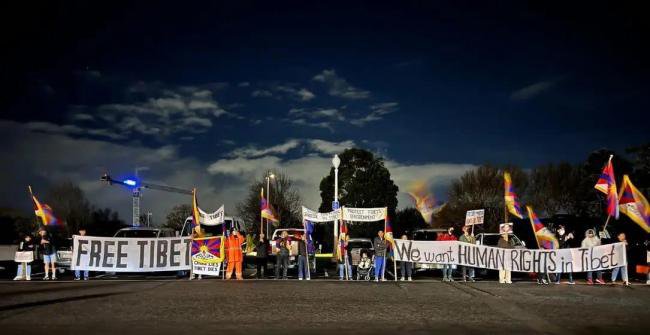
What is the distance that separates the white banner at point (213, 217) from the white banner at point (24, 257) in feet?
19.6

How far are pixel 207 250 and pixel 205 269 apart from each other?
66 centimetres

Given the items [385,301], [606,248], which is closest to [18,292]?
[385,301]

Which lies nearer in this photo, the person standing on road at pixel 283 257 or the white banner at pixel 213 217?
the person standing on road at pixel 283 257

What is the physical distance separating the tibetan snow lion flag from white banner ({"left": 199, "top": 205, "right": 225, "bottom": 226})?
159cm

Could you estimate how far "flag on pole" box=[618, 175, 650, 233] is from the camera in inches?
898

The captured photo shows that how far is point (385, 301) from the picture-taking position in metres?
14.1

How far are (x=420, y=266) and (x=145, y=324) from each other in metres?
→ 15.5

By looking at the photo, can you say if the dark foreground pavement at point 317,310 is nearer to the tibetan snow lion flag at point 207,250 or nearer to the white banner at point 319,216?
the tibetan snow lion flag at point 207,250

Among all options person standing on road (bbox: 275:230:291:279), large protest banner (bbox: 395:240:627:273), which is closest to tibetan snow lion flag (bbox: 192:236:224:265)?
person standing on road (bbox: 275:230:291:279)

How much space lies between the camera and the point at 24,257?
21453 mm

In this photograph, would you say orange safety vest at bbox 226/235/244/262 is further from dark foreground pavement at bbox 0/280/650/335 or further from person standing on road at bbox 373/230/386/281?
person standing on road at bbox 373/230/386/281

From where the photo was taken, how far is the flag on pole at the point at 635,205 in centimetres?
2281

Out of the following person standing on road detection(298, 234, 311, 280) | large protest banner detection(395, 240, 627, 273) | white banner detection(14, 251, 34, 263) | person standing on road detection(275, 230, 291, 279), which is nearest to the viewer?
large protest banner detection(395, 240, 627, 273)

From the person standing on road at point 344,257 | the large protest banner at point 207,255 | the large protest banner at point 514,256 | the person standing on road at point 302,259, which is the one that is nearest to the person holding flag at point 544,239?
the large protest banner at point 514,256
